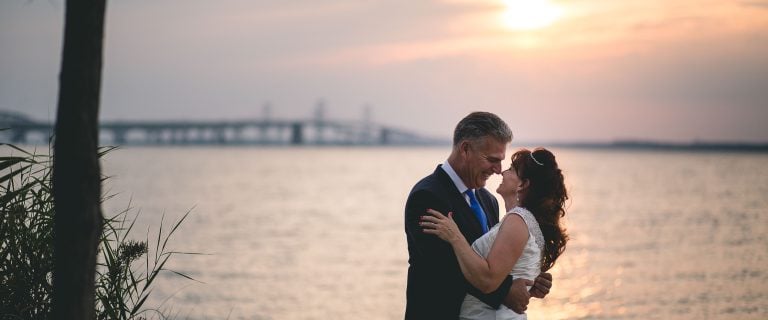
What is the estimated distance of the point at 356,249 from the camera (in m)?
26.1

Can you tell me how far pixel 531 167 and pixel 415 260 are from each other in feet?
2.12

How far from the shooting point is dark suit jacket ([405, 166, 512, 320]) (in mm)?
3746

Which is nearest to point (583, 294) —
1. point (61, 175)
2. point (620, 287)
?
point (620, 287)

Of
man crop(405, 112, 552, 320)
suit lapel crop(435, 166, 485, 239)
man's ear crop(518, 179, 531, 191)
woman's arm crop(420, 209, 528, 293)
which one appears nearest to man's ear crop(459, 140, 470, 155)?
man crop(405, 112, 552, 320)

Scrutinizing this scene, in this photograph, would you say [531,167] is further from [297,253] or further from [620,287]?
[297,253]

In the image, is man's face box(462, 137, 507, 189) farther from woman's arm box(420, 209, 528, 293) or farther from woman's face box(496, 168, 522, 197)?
woman's arm box(420, 209, 528, 293)

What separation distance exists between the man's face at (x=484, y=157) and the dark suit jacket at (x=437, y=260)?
0.40ft

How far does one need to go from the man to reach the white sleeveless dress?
4 cm

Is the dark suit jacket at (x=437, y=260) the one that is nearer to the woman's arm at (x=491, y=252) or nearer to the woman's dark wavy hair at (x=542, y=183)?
the woman's arm at (x=491, y=252)

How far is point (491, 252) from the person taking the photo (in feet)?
Result: 11.9

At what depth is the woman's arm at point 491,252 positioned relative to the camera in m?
3.60

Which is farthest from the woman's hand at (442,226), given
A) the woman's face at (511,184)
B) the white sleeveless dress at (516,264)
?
the woman's face at (511,184)

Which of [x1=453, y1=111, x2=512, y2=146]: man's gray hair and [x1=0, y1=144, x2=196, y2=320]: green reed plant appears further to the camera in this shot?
[x1=0, y1=144, x2=196, y2=320]: green reed plant

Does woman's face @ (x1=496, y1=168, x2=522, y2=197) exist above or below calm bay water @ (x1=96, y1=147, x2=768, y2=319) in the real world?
above
